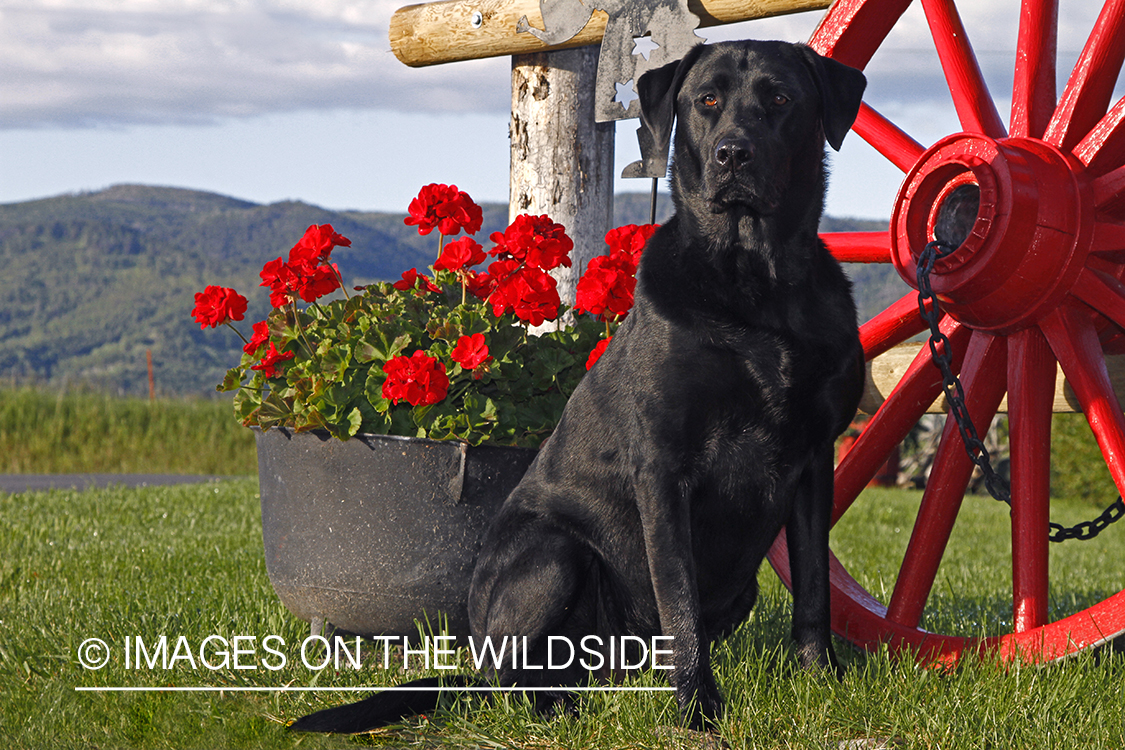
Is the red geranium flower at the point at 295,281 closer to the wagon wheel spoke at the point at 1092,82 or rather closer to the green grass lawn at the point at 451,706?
the green grass lawn at the point at 451,706

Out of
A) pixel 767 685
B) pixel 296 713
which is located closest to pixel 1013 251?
pixel 767 685

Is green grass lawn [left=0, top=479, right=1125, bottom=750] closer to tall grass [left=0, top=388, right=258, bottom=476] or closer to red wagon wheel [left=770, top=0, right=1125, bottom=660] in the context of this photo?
red wagon wheel [left=770, top=0, right=1125, bottom=660]

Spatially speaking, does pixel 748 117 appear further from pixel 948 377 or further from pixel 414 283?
pixel 414 283

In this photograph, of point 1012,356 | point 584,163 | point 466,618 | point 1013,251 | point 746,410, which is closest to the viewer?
point 746,410

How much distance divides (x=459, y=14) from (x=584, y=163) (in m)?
0.88

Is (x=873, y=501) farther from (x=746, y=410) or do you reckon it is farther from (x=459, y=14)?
(x=746, y=410)

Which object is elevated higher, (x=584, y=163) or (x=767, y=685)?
(x=584, y=163)

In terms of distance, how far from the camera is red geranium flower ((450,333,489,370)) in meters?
2.96

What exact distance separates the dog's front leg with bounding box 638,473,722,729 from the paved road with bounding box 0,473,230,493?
794cm

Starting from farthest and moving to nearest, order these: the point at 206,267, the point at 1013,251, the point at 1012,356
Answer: the point at 206,267 < the point at 1012,356 < the point at 1013,251

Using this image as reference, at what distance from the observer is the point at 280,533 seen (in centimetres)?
318

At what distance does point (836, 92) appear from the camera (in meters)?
2.46

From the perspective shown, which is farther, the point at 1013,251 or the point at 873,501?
the point at 873,501
